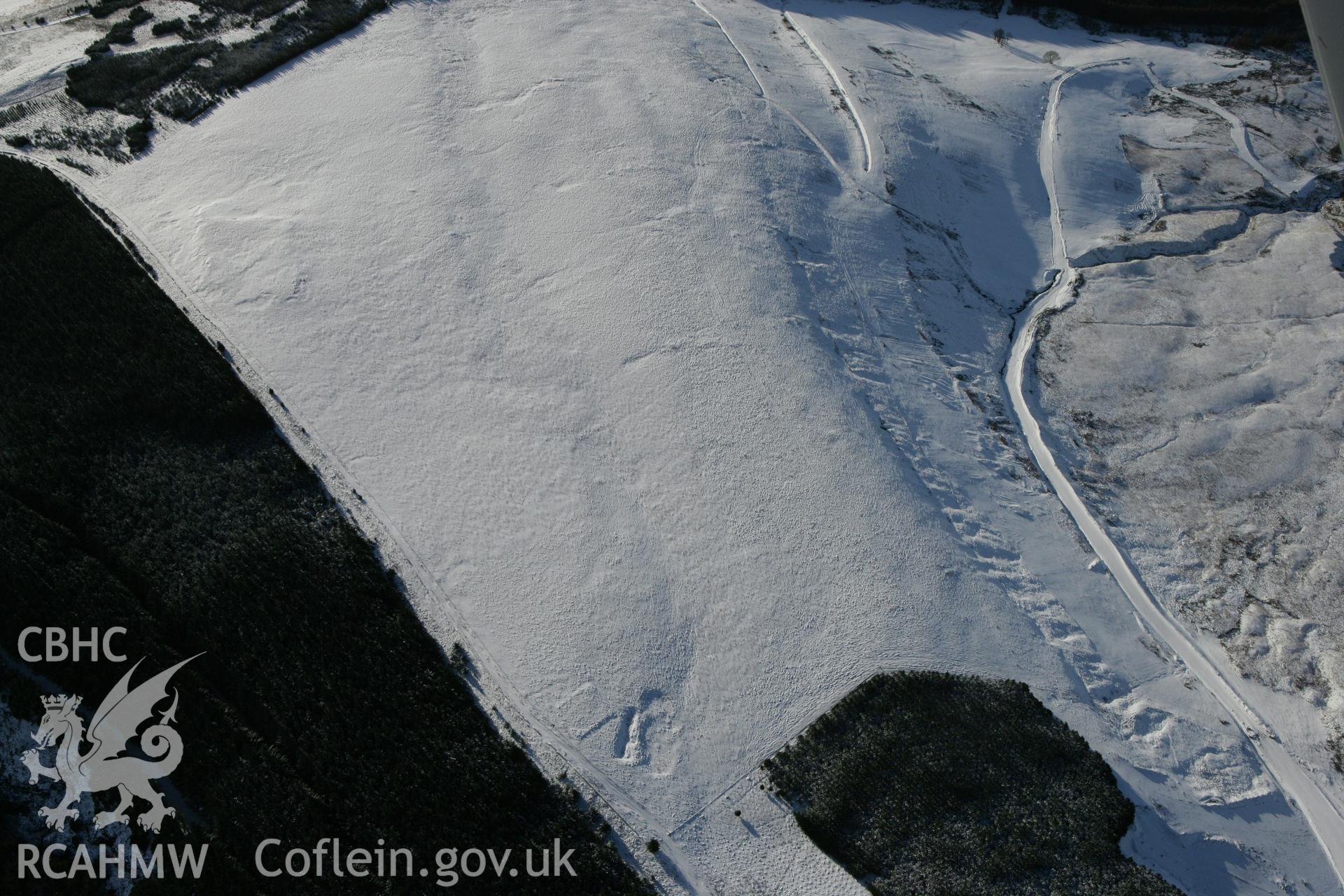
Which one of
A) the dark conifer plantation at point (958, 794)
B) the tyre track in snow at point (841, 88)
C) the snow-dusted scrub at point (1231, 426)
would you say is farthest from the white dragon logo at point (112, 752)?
the tyre track in snow at point (841, 88)

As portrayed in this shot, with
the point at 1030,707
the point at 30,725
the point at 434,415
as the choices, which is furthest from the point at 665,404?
the point at 30,725

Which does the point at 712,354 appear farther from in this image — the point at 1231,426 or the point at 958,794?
the point at 1231,426

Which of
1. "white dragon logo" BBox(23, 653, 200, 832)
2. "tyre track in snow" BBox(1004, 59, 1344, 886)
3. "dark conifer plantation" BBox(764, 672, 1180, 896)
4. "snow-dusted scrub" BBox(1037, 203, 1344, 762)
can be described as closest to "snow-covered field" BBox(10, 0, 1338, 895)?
"tyre track in snow" BBox(1004, 59, 1344, 886)

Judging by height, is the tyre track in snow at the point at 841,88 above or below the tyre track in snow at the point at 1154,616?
above

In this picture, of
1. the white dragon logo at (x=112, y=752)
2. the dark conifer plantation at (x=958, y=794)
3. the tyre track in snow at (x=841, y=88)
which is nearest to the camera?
the white dragon logo at (x=112, y=752)

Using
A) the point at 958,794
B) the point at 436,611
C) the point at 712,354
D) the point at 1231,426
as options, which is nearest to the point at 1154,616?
the point at 1231,426

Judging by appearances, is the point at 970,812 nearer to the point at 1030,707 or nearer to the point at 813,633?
the point at 1030,707

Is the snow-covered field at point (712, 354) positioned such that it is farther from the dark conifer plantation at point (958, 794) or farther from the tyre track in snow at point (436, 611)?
the dark conifer plantation at point (958, 794)
